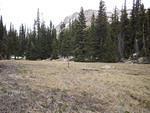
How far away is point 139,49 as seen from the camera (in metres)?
64.2

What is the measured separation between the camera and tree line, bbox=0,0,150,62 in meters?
54.0

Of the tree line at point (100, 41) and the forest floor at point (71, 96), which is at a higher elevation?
the tree line at point (100, 41)

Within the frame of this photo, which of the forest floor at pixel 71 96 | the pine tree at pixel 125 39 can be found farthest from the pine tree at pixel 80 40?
the forest floor at pixel 71 96

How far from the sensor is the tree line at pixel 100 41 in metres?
54.0

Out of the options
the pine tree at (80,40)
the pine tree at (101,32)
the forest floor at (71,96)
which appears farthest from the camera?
the pine tree at (80,40)

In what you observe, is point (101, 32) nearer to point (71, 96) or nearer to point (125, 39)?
point (125, 39)

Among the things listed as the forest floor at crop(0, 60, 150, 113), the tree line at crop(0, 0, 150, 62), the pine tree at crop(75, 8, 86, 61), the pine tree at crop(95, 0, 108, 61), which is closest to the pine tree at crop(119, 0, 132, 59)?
the tree line at crop(0, 0, 150, 62)

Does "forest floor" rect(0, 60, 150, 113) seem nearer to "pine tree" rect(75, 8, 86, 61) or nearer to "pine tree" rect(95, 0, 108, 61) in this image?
"pine tree" rect(95, 0, 108, 61)

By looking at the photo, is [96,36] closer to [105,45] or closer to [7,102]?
[105,45]

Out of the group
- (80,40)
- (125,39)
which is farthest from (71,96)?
(125,39)

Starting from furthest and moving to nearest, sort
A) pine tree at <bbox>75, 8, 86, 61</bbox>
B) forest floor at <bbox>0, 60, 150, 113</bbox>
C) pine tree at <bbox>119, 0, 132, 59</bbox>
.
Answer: pine tree at <bbox>119, 0, 132, 59</bbox>
pine tree at <bbox>75, 8, 86, 61</bbox>
forest floor at <bbox>0, 60, 150, 113</bbox>

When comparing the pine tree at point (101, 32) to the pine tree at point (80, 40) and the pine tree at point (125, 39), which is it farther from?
the pine tree at point (125, 39)

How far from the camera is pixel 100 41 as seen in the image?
178 feet

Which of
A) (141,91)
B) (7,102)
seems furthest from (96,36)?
(7,102)
